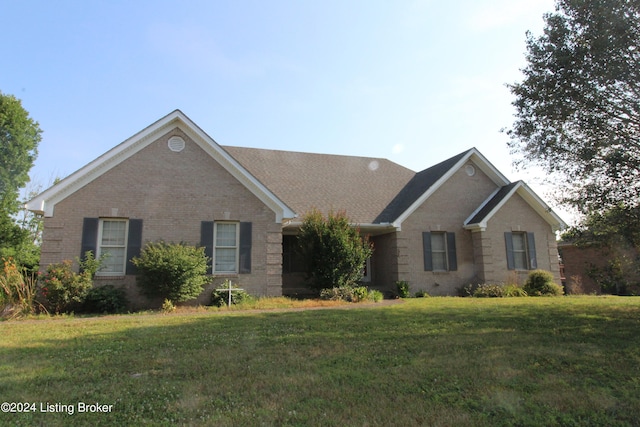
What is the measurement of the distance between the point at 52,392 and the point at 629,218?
11.4 m

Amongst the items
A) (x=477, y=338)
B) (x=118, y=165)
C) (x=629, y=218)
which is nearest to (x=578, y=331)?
(x=477, y=338)

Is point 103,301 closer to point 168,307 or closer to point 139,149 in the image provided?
point 168,307

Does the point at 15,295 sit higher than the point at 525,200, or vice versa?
the point at 525,200

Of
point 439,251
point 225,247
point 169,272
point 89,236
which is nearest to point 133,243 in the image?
point 89,236

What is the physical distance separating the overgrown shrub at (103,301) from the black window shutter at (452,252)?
13.0 meters

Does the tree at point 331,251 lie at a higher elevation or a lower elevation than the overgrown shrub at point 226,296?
higher

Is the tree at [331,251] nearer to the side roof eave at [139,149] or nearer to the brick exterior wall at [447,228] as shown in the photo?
the side roof eave at [139,149]

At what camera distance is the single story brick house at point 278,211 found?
1343 cm

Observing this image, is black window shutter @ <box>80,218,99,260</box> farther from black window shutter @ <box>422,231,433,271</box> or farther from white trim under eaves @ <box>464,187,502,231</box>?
white trim under eaves @ <box>464,187,502,231</box>

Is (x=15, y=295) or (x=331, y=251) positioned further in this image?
(x=331, y=251)

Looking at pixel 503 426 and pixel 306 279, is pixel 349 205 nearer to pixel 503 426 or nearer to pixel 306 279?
pixel 306 279

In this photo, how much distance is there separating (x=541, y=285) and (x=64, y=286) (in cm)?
1757

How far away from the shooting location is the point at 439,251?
60.3ft

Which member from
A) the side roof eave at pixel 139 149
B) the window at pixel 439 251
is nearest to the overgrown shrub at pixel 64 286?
the side roof eave at pixel 139 149
